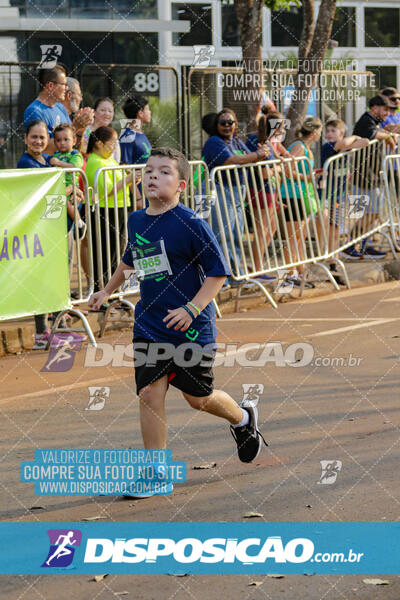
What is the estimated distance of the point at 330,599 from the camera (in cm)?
435

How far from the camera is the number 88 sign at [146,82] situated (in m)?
15.8

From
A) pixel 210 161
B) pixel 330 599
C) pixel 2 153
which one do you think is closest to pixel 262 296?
pixel 210 161

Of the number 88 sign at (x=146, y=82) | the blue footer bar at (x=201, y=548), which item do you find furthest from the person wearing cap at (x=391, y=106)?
the blue footer bar at (x=201, y=548)

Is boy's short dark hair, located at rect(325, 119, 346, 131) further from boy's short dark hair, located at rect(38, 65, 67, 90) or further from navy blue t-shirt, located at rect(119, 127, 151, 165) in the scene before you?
boy's short dark hair, located at rect(38, 65, 67, 90)

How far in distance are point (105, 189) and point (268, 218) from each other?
7.41 feet

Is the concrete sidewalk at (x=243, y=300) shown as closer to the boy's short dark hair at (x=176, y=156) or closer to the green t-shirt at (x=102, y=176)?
the green t-shirt at (x=102, y=176)

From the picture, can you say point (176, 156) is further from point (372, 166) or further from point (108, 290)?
point (372, 166)

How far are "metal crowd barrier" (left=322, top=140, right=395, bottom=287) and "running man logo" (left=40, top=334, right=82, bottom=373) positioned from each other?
4073 mm

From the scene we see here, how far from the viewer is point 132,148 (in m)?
11.6

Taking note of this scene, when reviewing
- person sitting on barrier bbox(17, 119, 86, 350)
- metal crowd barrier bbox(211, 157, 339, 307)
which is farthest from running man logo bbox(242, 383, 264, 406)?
metal crowd barrier bbox(211, 157, 339, 307)

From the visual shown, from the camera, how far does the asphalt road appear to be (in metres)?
4.54

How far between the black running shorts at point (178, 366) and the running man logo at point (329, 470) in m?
0.70

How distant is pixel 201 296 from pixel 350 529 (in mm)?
1332

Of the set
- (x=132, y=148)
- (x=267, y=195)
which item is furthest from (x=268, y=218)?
(x=132, y=148)
